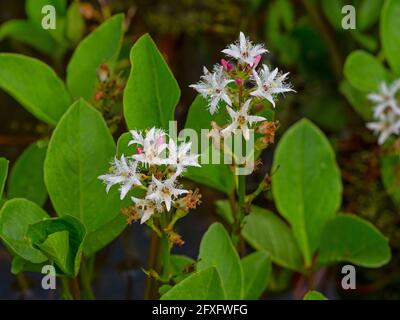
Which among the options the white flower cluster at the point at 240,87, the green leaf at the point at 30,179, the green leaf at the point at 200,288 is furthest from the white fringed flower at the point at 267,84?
the green leaf at the point at 30,179

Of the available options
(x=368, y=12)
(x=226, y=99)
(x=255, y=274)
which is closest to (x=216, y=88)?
(x=226, y=99)

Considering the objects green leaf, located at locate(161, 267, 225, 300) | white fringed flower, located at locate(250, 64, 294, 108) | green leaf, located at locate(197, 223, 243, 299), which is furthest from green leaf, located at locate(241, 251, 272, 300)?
white fringed flower, located at locate(250, 64, 294, 108)

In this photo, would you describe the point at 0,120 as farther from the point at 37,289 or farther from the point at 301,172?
the point at 301,172

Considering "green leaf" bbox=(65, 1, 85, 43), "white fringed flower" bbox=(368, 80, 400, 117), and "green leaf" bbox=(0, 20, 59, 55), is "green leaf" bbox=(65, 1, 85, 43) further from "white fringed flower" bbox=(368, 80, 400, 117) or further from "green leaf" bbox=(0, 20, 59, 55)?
"white fringed flower" bbox=(368, 80, 400, 117)

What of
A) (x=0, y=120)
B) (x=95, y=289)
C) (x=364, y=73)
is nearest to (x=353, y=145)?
(x=364, y=73)

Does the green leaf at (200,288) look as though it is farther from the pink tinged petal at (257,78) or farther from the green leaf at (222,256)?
the pink tinged petal at (257,78)
